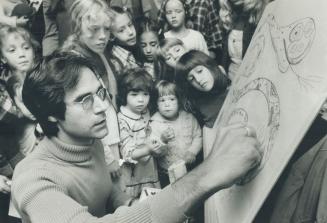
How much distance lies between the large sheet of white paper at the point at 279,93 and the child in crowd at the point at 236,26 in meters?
0.61

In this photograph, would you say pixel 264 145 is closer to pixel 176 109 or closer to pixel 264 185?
pixel 264 185

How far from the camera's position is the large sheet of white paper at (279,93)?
121 cm

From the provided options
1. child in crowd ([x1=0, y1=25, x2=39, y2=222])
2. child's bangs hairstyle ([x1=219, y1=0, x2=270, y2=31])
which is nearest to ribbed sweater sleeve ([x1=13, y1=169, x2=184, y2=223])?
child in crowd ([x1=0, y1=25, x2=39, y2=222])

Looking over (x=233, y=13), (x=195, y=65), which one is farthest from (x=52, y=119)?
(x=233, y=13)

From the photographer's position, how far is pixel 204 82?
7.29 feet

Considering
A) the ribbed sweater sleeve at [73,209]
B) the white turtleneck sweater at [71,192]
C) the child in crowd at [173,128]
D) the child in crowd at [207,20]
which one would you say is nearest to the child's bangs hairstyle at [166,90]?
the child in crowd at [173,128]

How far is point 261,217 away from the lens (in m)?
1.86

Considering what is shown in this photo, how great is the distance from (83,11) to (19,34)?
307mm

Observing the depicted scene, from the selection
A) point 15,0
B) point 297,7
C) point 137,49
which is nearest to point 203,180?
point 297,7

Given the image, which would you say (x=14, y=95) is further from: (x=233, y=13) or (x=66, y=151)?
(x=233, y=13)

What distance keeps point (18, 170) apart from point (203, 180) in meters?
0.67

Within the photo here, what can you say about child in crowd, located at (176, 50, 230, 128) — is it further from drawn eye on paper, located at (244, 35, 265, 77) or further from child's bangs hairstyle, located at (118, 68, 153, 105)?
drawn eye on paper, located at (244, 35, 265, 77)

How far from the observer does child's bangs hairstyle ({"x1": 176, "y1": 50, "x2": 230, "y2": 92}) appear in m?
2.21

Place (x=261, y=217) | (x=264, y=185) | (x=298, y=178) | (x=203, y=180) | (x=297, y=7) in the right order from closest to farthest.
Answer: (x=203, y=180), (x=264, y=185), (x=297, y=7), (x=298, y=178), (x=261, y=217)
